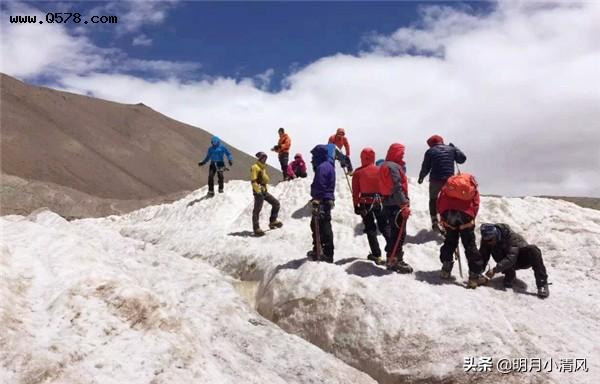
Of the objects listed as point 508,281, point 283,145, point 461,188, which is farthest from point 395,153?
point 283,145

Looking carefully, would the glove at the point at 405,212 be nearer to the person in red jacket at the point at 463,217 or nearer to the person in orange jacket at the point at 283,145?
the person in red jacket at the point at 463,217

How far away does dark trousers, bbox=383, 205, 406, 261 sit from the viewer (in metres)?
9.52

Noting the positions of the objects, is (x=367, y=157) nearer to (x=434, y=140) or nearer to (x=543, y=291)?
(x=434, y=140)

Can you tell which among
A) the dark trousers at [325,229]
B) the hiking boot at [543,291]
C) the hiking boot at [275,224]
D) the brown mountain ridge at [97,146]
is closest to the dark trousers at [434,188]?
the dark trousers at [325,229]

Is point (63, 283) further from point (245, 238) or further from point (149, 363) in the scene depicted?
point (245, 238)

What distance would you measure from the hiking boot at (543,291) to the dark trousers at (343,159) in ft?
22.2

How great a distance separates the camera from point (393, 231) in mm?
9594

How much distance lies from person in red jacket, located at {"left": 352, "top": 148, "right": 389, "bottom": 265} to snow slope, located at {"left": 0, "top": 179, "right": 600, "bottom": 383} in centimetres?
50

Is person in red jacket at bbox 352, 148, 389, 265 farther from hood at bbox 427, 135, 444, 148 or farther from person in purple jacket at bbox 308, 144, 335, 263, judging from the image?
hood at bbox 427, 135, 444, 148

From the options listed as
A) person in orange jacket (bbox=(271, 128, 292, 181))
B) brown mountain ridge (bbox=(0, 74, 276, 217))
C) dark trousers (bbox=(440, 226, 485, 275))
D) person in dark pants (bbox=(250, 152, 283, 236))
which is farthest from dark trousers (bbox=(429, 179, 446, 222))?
brown mountain ridge (bbox=(0, 74, 276, 217))

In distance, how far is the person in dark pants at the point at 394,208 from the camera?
9.41 m

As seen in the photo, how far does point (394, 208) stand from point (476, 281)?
1871 mm

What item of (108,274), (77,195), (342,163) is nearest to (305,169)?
(342,163)

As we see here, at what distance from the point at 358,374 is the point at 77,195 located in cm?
2671
